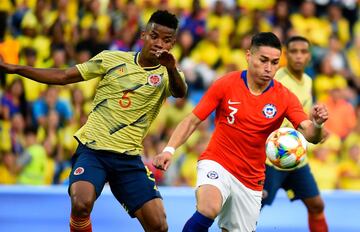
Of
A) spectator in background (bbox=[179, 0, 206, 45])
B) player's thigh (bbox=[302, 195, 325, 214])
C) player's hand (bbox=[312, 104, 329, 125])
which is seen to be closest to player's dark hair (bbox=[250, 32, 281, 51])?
player's hand (bbox=[312, 104, 329, 125])

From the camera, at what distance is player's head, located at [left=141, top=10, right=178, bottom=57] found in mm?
8126

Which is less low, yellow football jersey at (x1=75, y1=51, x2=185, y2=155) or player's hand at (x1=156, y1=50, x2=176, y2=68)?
player's hand at (x1=156, y1=50, x2=176, y2=68)

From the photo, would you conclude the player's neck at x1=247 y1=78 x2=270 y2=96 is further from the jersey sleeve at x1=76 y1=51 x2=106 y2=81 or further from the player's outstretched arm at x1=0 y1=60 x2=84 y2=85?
the player's outstretched arm at x1=0 y1=60 x2=84 y2=85

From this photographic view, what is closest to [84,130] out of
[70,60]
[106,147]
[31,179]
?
[106,147]

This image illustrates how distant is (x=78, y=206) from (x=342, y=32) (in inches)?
372

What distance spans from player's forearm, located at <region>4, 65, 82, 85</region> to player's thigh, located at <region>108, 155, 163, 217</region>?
2.70 ft

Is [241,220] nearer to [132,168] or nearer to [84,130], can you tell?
[132,168]

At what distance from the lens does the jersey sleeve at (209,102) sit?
26.3ft

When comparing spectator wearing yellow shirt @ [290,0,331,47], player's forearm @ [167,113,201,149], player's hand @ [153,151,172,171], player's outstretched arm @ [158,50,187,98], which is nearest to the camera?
player's hand @ [153,151,172,171]

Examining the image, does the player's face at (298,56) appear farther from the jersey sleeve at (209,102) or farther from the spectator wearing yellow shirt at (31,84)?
the spectator wearing yellow shirt at (31,84)

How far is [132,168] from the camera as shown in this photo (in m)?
8.29

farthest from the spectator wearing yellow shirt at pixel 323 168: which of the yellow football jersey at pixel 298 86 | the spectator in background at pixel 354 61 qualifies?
the yellow football jersey at pixel 298 86

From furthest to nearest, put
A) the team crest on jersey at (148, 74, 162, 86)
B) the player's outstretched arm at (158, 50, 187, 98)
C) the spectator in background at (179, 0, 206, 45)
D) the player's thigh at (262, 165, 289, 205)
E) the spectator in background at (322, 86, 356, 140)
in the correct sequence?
the spectator in background at (179, 0, 206, 45) → the spectator in background at (322, 86, 356, 140) → the player's thigh at (262, 165, 289, 205) → the team crest on jersey at (148, 74, 162, 86) → the player's outstretched arm at (158, 50, 187, 98)

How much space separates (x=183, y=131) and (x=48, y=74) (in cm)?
126
